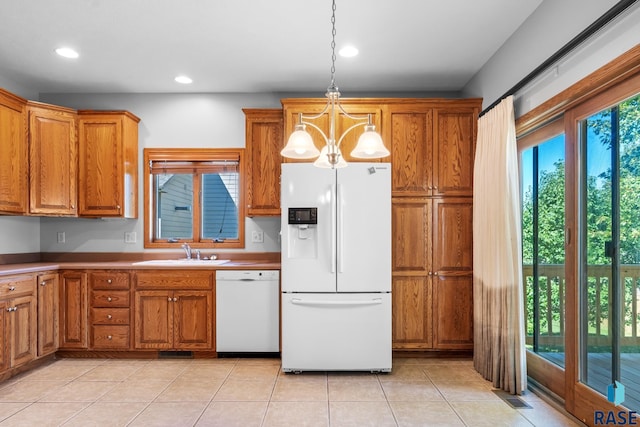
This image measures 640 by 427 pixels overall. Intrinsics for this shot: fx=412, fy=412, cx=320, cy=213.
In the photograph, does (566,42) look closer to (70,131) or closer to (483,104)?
(483,104)

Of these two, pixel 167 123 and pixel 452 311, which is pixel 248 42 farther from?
pixel 452 311

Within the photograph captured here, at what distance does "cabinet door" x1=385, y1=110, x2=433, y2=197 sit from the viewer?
3764mm

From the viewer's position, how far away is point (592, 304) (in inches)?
93.9

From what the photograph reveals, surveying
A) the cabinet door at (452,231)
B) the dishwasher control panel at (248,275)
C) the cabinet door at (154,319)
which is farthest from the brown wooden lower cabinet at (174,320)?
the cabinet door at (452,231)

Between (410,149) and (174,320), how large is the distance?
2.69m

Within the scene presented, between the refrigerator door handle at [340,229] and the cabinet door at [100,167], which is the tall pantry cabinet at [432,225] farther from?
the cabinet door at [100,167]

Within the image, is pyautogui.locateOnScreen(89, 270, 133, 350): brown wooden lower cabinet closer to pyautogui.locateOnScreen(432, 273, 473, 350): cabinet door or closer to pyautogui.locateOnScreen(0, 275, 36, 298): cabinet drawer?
pyautogui.locateOnScreen(0, 275, 36, 298): cabinet drawer

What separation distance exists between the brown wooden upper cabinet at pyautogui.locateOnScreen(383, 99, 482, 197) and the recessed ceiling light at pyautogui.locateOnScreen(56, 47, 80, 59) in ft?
8.85

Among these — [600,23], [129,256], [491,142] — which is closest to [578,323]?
[491,142]

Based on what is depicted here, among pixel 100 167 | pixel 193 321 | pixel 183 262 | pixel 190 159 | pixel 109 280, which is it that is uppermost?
pixel 190 159

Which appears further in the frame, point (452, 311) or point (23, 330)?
point (452, 311)

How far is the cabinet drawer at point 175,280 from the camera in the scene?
12.5 ft

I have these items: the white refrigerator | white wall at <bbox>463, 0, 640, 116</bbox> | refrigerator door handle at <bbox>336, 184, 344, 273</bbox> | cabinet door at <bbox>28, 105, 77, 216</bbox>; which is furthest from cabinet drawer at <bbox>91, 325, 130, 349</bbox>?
white wall at <bbox>463, 0, 640, 116</bbox>

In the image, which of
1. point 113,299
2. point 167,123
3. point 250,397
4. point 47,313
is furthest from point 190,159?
point 250,397
